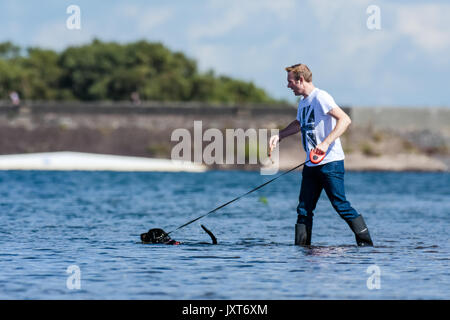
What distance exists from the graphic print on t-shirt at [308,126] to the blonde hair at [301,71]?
0.36 metres

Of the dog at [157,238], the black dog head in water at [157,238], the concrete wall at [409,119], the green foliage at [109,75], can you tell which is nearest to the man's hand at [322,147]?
the dog at [157,238]

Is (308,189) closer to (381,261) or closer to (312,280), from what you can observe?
(381,261)

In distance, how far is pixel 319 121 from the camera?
38.2 feet

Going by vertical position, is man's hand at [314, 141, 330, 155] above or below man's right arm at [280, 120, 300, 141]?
below

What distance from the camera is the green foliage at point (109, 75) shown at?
107 m

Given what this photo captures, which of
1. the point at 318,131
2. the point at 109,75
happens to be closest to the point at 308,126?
the point at 318,131

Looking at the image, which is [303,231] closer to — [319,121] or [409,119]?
[319,121]

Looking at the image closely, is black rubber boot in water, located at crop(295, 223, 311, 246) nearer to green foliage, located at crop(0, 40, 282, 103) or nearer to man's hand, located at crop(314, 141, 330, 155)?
man's hand, located at crop(314, 141, 330, 155)

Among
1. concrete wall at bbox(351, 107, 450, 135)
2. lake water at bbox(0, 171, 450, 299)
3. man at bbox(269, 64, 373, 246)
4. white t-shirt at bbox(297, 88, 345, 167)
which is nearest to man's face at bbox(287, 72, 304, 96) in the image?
man at bbox(269, 64, 373, 246)

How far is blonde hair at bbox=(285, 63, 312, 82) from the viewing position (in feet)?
38.1

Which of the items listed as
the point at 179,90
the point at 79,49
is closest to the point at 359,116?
the point at 179,90

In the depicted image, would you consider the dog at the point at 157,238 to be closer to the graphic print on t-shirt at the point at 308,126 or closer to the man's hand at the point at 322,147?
the graphic print on t-shirt at the point at 308,126

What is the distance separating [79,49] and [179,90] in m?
14.1

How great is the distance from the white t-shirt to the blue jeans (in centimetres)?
10
